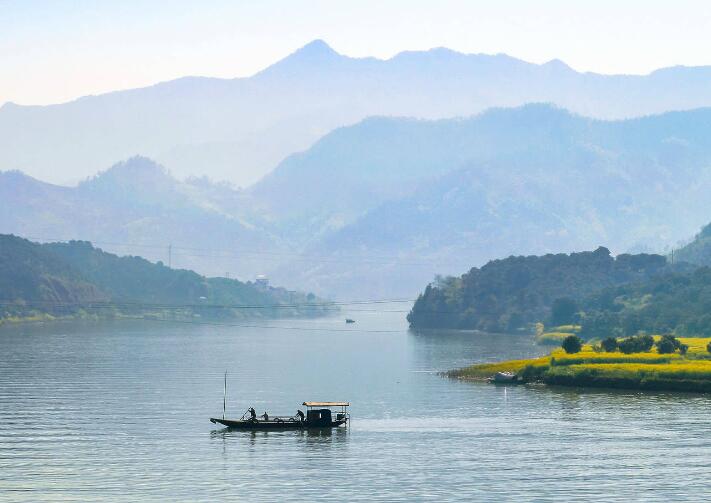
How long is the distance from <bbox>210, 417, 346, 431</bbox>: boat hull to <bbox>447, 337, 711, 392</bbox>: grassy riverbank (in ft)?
149

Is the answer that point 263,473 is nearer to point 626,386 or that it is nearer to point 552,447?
point 552,447

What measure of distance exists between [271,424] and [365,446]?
12371mm

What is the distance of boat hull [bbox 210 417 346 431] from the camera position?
13038 cm

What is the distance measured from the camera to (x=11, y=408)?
145m

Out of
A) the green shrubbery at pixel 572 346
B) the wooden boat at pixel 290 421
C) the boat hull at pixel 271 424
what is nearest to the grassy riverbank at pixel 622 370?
the green shrubbery at pixel 572 346

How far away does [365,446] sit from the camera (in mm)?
122125

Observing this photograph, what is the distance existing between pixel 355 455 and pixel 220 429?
17520mm

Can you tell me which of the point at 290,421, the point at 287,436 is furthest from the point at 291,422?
the point at 287,436

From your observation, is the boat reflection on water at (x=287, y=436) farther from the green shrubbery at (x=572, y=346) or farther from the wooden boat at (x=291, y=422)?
the green shrubbery at (x=572, y=346)

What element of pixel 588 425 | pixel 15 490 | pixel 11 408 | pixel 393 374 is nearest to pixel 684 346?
pixel 393 374

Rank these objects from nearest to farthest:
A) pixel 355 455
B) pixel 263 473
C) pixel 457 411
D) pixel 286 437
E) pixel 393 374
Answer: pixel 263 473
pixel 355 455
pixel 286 437
pixel 457 411
pixel 393 374

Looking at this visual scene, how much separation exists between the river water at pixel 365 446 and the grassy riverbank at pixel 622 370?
462 cm

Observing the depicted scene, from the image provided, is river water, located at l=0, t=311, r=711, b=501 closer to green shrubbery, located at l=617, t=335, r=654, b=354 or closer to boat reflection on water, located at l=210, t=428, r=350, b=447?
boat reflection on water, located at l=210, t=428, r=350, b=447

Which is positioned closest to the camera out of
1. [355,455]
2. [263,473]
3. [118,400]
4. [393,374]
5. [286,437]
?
[263,473]
